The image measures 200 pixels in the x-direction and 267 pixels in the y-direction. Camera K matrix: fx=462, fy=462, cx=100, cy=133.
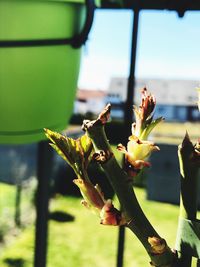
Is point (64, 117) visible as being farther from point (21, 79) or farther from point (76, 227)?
point (76, 227)

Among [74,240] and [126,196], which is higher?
[126,196]

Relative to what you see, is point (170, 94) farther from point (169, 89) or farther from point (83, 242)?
point (83, 242)

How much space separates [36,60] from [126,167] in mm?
380

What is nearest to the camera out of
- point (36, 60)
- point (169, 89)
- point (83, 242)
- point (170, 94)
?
point (36, 60)

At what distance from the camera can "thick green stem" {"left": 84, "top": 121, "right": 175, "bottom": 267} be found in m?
0.38

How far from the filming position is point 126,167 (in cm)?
41

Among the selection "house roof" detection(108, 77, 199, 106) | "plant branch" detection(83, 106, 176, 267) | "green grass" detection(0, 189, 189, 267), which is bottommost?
"green grass" detection(0, 189, 189, 267)

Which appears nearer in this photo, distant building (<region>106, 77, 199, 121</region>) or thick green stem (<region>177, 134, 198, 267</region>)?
thick green stem (<region>177, 134, 198, 267</region>)

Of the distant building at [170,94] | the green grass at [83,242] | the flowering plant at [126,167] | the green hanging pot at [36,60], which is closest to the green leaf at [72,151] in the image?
the flowering plant at [126,167]

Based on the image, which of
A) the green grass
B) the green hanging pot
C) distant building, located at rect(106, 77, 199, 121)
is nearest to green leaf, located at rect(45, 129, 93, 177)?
the green hanging pot

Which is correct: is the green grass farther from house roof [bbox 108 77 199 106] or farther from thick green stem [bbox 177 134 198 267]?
house roof [bbox 108 77 199 106]

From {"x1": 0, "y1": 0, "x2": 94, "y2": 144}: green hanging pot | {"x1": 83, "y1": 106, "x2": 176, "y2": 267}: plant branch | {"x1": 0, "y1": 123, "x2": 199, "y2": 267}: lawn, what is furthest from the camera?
{"x1": 0, "y1": 123, "x2": 199, "y2": 267}: lawn

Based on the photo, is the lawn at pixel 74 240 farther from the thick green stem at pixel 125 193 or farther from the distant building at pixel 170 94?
the distant building at pixel 170 94

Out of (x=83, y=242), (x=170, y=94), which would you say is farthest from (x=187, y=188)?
(x=170, y=94)
